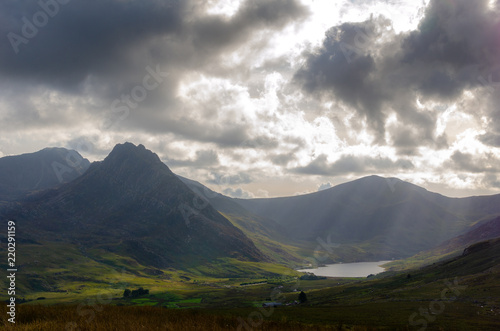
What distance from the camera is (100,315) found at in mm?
19328

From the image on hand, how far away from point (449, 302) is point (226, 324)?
9874 cm

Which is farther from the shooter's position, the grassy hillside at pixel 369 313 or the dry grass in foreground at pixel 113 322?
the grassy hillside at pixel 369 313

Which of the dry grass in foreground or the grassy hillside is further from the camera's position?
the grassy hillside

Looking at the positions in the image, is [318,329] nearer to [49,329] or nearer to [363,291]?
[49,329]

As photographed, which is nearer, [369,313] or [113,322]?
[113,322]

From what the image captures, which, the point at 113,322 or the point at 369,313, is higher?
the point at 113,322

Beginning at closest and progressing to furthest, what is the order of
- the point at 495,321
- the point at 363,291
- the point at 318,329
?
the point at 318,329, the point at 495,321, the point at 363,291

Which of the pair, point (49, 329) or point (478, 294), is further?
point (478, 294)

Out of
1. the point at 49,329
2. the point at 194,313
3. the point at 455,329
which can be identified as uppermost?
the point at 49,329

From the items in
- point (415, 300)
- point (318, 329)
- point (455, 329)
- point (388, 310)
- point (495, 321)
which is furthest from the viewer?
point (415, 300)

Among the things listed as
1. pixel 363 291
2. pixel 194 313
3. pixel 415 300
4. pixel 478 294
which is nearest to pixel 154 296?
pixel 363 291

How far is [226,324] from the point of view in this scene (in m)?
18.7

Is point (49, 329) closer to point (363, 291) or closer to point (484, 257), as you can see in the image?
point (363, 291)

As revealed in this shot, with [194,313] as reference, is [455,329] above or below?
below
